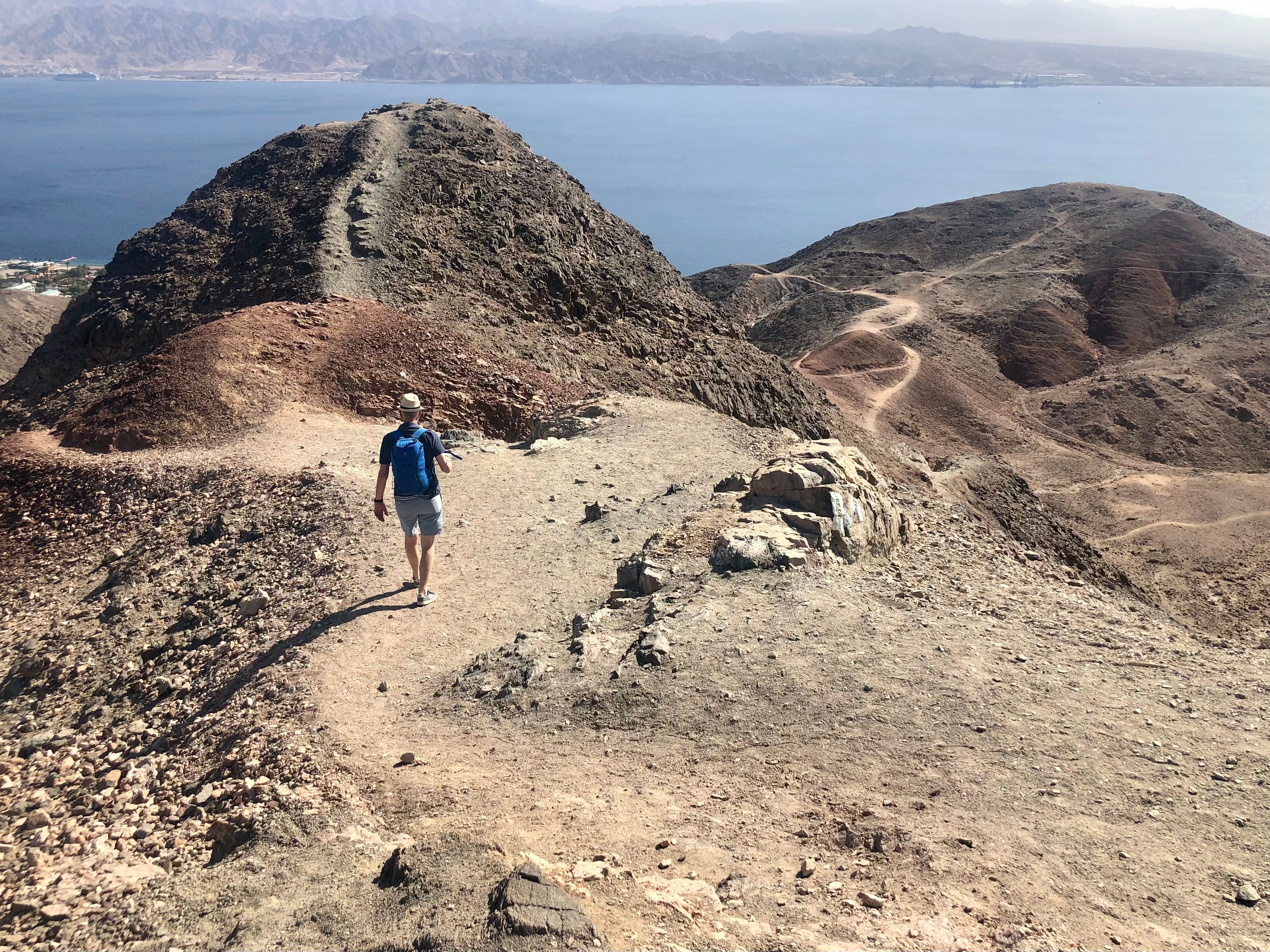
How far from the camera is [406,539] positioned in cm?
855

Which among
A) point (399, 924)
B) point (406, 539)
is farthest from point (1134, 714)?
point (406, 539)

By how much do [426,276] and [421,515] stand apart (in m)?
12.9

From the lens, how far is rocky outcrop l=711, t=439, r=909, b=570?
8.82 meters

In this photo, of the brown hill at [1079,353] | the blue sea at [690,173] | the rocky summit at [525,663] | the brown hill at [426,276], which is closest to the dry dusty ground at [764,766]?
the rocky summit at [525,663]

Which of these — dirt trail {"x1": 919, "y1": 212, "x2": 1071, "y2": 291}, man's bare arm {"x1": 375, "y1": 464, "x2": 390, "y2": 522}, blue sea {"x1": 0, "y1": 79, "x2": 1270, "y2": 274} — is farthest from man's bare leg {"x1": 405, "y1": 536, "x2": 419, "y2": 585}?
blue sea {"x1": 0, "y1": 79, "x2": 1270, "y2": 274}

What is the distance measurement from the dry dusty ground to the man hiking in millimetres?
636

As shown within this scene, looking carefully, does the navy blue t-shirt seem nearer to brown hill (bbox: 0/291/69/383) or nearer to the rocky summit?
the rocky summit

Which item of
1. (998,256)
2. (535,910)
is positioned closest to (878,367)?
(998,256)

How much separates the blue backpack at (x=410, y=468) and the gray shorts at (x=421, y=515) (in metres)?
0.08

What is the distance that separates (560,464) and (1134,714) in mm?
7910

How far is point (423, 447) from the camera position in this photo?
8359mm

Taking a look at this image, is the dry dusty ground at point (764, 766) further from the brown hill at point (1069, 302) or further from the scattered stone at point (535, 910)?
the brown hill at point (1069, 302)

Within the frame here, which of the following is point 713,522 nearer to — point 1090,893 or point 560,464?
point 560,464

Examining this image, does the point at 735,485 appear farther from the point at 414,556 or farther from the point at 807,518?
the point at 414,556
